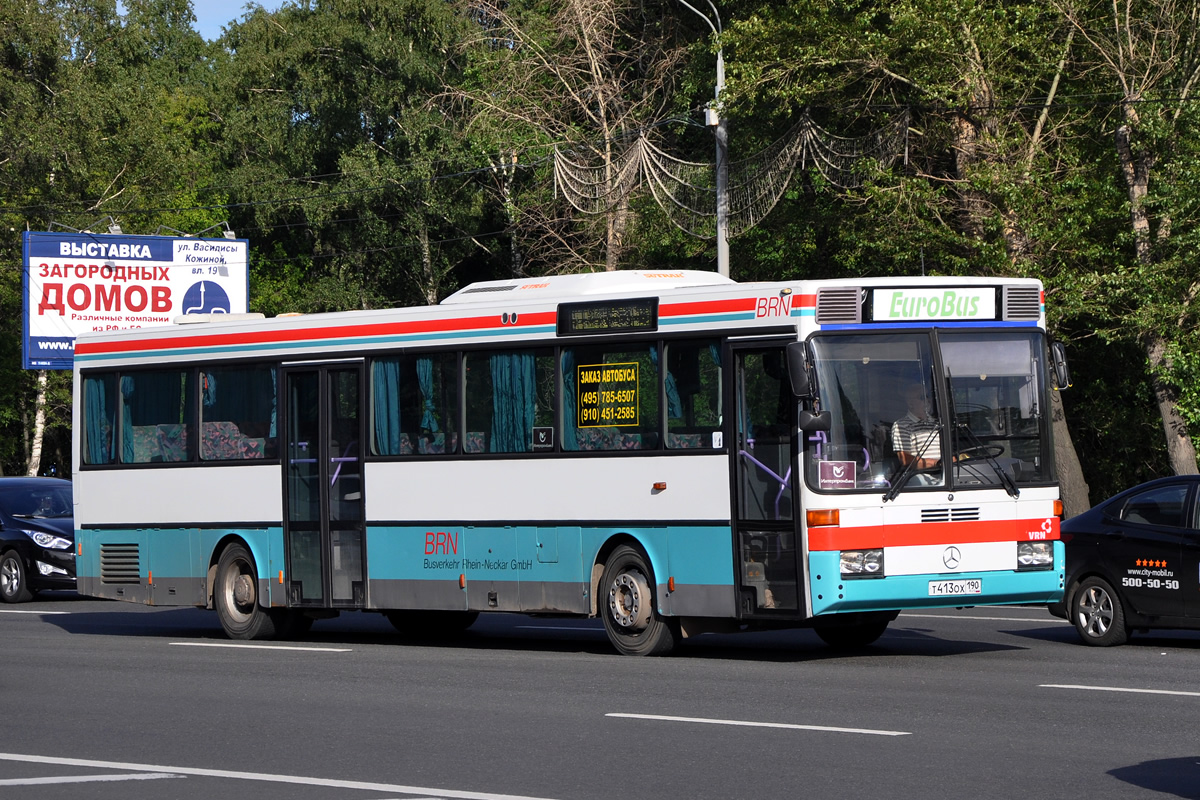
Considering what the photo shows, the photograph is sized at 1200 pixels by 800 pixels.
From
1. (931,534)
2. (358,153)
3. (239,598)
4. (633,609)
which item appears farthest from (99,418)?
(358,153)

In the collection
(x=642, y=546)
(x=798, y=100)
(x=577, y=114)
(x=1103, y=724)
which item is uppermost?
(x=577, y=114)

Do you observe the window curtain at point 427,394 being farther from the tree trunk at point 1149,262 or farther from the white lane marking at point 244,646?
the tree trunk at point 1149,262

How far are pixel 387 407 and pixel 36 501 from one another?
1116 centimetres

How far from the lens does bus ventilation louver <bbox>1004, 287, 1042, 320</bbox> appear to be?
1453cm

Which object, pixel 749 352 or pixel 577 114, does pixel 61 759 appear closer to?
pixel 749 352

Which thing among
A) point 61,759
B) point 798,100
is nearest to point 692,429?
point 61,759

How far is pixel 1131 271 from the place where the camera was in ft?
89.9

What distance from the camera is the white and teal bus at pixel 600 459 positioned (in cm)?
1376

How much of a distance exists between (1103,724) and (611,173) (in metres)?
29.8

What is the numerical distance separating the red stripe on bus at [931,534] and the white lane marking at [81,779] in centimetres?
596

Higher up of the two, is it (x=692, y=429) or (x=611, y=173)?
(x=611, y=173)

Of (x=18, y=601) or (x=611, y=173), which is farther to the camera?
(x=611, y=173)

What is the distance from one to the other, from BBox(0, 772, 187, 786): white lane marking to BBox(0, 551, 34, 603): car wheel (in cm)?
1690

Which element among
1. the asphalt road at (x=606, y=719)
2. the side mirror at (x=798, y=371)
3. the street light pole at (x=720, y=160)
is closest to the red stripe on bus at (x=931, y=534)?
the asphalt road at (x=606, y=719)
